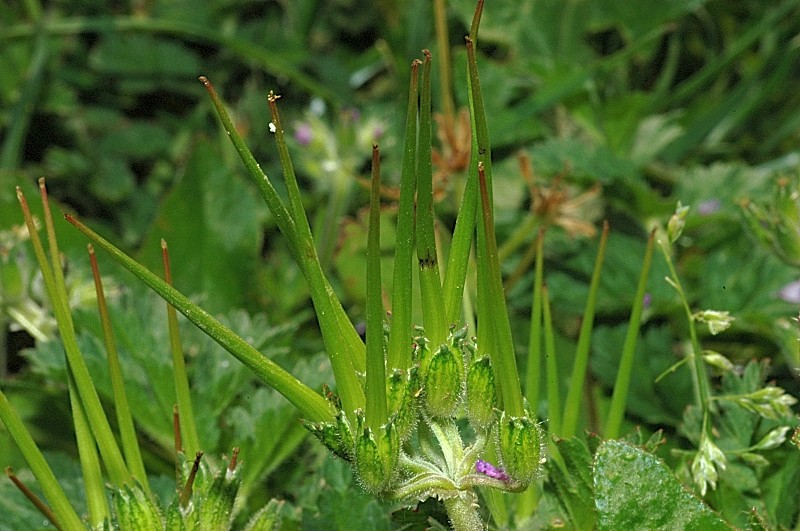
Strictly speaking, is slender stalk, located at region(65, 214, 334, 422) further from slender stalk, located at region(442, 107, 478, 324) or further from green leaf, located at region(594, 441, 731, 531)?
green leaf, located at region(594, 441, 731, 531)

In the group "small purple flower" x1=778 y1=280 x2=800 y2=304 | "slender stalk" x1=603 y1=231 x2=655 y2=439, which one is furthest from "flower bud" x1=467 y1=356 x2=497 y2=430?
"small purple flower" x1=778 y1=280 x2=800 y2=304

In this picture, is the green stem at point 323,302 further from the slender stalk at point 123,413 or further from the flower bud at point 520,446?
the slender stalk at point 123,413

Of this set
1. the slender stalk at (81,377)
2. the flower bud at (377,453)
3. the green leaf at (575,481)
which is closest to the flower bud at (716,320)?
the green leaf at (575,481)

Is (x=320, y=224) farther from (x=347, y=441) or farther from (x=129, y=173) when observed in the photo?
(x=347, y=441)

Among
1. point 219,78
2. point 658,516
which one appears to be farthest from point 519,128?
point 658,516

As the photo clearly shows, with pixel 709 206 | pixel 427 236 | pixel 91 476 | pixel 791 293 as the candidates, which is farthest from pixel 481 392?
pixel 709 206

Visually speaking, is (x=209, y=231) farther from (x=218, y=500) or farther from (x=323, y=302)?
(x=323, y=302)

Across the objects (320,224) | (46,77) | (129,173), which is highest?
(46,77)
